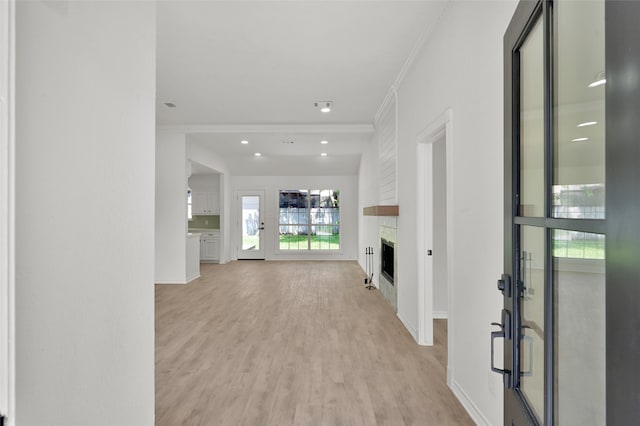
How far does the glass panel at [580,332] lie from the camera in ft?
2.10

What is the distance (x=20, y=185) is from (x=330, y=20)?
2442mm

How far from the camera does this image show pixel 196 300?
5039 mm

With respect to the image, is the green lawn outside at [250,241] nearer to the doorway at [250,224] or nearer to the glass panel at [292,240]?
the doorway at [250,224]

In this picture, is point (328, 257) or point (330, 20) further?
point (328, 257)

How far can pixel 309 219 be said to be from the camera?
9.49 metres

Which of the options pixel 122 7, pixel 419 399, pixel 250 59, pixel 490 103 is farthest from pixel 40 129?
pixel 250 59

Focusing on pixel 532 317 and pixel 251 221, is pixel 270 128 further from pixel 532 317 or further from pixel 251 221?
pixel 532 317

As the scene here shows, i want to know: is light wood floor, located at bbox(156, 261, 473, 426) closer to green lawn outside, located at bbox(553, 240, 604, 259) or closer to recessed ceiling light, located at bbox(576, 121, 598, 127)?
green lawn outside, located at bbox(553, 240, 604, 259)

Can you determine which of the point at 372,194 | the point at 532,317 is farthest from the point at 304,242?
the point at 532,317

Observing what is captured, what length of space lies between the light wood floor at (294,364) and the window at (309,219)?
418cm

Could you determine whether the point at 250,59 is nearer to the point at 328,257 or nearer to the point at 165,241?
the point at 165,241

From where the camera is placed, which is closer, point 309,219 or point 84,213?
point 84,213
